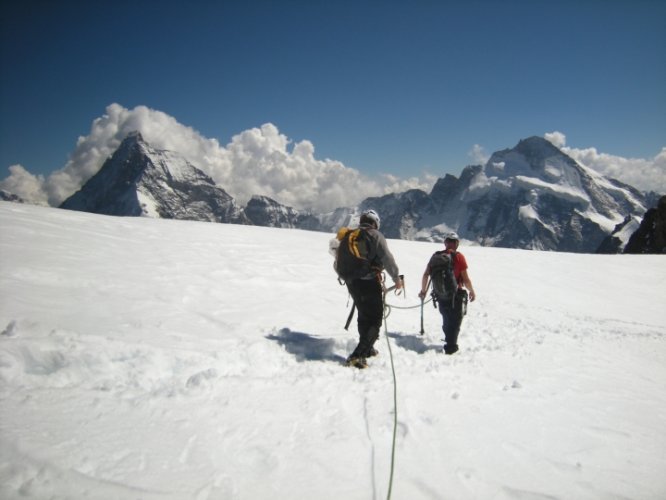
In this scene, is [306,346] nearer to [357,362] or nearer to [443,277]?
[357,362]

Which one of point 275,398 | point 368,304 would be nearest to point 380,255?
point 368,304

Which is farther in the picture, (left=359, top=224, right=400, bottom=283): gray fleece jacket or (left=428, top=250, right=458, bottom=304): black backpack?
(left=428, top=250, right=458, bottom=304): black backpack

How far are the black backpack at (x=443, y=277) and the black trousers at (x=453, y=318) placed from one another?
0.39 ft

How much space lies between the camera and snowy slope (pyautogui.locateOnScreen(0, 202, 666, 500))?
3.01m

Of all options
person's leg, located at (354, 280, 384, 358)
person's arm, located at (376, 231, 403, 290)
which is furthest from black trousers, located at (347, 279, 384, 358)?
person's arm, located at (376, 231, 403, 290)

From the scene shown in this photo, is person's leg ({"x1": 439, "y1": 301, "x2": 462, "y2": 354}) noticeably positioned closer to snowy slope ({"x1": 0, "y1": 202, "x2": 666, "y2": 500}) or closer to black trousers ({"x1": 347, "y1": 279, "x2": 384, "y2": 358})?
snowy slope ({"x1": 0, "y1": 202, "x2": 666, "y2": 500})

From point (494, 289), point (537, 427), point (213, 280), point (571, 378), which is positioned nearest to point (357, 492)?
point (537, 427)

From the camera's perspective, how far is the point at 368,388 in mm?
4832

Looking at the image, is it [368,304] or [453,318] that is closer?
[368,304]

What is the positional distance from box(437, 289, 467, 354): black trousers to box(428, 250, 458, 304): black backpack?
0.39 feet

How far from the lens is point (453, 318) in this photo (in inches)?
296

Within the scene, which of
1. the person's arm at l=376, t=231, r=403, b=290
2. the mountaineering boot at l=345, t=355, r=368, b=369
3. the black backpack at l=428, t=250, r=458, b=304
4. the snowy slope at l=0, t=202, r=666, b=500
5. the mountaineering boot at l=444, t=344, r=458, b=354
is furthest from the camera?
the black backpack at l=428, t=250, r=458, b=304

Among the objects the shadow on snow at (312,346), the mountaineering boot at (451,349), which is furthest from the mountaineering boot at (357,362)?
the mountaineering boot at (451,349)

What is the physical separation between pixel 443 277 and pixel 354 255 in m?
2.54
